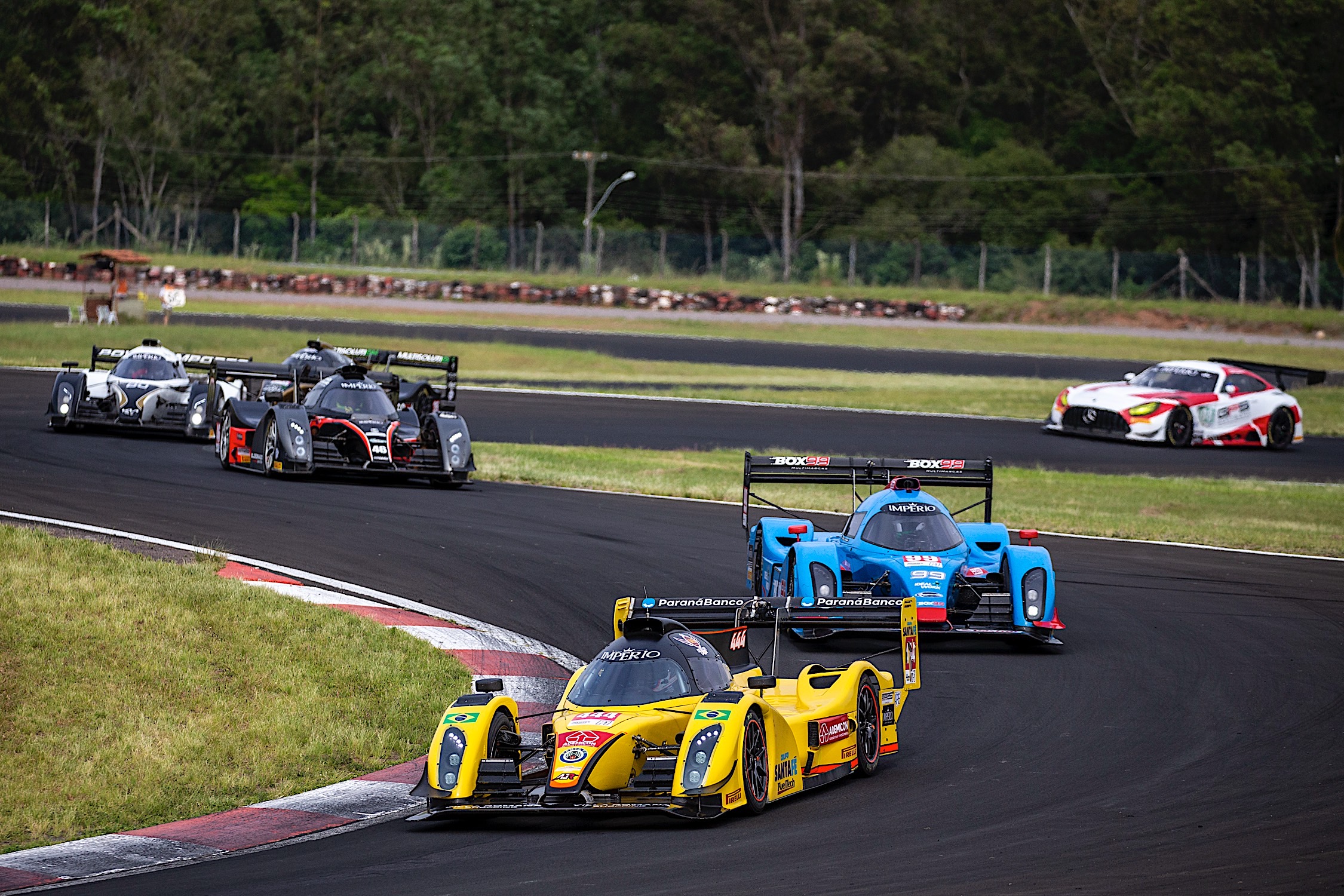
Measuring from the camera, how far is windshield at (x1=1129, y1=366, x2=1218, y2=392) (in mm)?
35281

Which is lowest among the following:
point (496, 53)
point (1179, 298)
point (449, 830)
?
point (449, 830)

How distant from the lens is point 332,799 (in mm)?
10812

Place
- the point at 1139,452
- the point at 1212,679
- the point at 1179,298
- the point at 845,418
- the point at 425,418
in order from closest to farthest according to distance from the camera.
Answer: the point at 1212,679
the point at 425,418
the point at 1139,452
the point at 845,418
the point at 1179,298

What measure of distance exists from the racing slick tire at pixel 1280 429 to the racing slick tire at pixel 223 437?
22155 millimetres

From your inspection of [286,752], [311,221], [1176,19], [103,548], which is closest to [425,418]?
[103,548]

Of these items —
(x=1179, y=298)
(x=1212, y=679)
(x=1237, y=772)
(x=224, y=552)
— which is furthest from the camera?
(x=1179, y=298)

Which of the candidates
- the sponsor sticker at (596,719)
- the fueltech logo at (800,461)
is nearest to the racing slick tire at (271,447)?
the fueltech logo at (800,461)

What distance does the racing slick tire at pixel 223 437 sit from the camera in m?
25.8

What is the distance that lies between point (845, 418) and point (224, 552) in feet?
70.9

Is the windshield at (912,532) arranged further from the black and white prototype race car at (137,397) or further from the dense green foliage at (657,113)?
the dense green foliage at (657,113)

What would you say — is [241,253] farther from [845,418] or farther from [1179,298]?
[845,418]

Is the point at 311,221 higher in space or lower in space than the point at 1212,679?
higher

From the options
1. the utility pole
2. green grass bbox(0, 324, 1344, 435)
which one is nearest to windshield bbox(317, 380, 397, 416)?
green grass bbox(0, 324, 1344, 435)

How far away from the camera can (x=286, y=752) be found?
11.7 m
